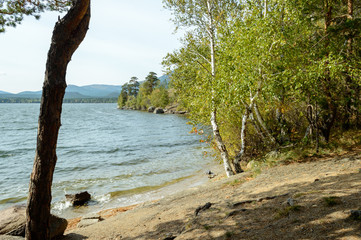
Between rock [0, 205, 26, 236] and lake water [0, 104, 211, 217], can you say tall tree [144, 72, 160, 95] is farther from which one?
rock [0, 205, 26, 236]

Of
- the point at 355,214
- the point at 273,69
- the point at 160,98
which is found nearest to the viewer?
the point at 355,214

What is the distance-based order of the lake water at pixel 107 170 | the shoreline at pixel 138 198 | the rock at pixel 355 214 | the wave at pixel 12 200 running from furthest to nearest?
the lake water at pixel 107 170 → the wave at pixel 12 200 → the shoreline at pixel 138 198 → the rock at pixel 355 214

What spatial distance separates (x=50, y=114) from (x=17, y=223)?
4.35m

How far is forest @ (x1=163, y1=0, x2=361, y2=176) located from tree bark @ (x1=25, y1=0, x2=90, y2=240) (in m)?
6.22

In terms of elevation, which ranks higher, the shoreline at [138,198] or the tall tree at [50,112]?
the tall tree at [50,112]

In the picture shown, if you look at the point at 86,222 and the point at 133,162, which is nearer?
the point at 86,222

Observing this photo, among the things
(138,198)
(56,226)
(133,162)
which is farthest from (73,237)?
(133,162)

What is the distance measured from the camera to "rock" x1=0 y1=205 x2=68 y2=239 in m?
7.29

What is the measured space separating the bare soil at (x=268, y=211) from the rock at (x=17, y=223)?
473 mm

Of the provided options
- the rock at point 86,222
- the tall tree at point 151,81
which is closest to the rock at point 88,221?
the rock at point 86,222

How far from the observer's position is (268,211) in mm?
5785

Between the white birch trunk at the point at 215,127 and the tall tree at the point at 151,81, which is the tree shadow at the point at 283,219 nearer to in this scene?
the white birch trunk at the point at 215,127

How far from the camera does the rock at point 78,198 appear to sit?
13.6 m

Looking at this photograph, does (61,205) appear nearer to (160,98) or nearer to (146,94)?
(160,98)
